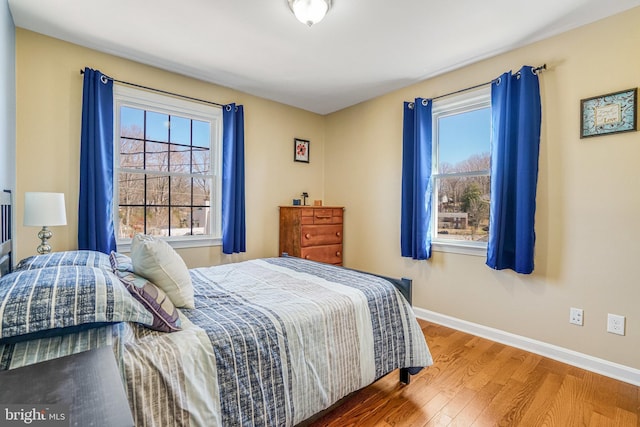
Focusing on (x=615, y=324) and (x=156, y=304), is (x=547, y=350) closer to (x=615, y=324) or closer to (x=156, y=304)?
(x=615, y=324)

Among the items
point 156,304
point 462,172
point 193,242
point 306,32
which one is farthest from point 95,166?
point 462,172

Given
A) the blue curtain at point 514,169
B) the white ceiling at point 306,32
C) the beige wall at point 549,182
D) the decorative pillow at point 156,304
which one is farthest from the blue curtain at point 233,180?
the blue curtain at point 514,169

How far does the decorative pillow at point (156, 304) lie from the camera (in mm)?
1234

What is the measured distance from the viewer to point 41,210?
2061mm

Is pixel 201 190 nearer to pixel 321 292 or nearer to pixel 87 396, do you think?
pixel 321 292

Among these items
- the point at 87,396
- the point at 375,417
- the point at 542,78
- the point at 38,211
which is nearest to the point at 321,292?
the point at 375,417

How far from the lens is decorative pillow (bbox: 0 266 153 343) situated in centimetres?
92

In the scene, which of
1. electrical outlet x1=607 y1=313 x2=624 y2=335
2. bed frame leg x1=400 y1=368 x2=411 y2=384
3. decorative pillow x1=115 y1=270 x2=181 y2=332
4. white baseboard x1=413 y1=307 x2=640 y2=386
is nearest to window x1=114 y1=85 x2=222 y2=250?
decorative pillow x1=115 y1=270 x2=181 y2=332

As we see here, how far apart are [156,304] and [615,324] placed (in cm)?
296

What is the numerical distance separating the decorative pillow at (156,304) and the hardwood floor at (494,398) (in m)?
1.02

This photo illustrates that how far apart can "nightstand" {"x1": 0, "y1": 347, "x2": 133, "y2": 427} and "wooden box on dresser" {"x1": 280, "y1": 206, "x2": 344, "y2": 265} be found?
2846 millimetres

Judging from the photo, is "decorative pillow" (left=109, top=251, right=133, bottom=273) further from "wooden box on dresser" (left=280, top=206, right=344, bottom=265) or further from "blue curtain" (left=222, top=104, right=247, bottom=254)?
"wooden box on dresser" (left=280, top=206, right=344, bottom=265)

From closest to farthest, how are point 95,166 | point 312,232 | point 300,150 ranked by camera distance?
point 95,166 < point 312,232 < point 300,150

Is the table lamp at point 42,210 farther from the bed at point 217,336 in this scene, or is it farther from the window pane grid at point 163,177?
the window pane grid at point 163,177
